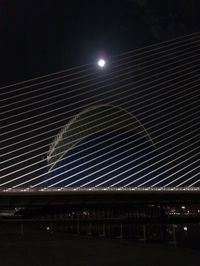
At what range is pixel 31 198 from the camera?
19469 mm

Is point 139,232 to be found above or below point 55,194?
below

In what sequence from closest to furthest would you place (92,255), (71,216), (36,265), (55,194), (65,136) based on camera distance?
(36,265) < (92,255) < (55,194) < (71,216) < (65,136)

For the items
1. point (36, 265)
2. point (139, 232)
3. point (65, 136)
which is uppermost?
point (65, 136)

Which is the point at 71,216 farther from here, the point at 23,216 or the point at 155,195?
the point at 155,195

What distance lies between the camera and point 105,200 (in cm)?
2120

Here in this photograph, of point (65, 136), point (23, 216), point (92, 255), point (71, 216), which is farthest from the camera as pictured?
point (65, 136)

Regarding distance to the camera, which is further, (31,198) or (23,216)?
(23,216)

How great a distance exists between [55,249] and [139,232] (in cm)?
536

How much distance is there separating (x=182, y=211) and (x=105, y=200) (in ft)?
31.2

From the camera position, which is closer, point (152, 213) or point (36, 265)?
point (36, 265)

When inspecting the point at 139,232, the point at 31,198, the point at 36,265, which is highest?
the point at 31,198

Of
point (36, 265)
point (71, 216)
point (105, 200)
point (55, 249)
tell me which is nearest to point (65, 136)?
point (71, 216)

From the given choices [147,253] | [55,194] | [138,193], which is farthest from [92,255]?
[138,193]

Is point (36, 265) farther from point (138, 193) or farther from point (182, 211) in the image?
point (182, 211)
